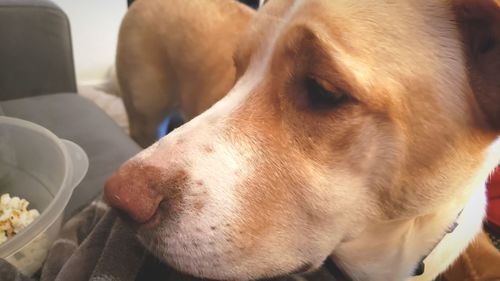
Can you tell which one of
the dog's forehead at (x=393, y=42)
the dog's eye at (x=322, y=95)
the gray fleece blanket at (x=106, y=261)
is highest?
the dog's forehead at (x=393, y=42)

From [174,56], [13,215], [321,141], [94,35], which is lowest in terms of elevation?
[94,35]

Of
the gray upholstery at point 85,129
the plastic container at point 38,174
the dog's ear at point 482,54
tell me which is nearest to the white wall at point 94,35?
the gray upholstery at point 85,129

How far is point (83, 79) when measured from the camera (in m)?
3.27

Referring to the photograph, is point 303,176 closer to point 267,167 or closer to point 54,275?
point 267,167

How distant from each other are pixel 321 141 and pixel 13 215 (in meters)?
0.82

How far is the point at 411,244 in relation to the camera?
42.9 inches

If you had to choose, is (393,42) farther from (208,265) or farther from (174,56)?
(174,56)

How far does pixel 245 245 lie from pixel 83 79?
2755 mm

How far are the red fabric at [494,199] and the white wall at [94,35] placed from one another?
2529mm

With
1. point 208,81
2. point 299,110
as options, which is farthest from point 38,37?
point 299,110

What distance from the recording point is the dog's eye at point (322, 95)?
80 cm

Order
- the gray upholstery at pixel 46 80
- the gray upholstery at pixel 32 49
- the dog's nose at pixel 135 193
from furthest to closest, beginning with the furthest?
the gray upholstery at pixel 32 49 → the gray upholstery at pixel 46 80 → the dog's nose at pixel 135 193

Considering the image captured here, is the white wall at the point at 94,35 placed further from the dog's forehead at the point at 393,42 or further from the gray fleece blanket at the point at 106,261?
the dog's forehead at the point at 393,42

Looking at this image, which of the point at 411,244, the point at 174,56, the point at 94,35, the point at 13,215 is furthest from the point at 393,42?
the point at 94,35
